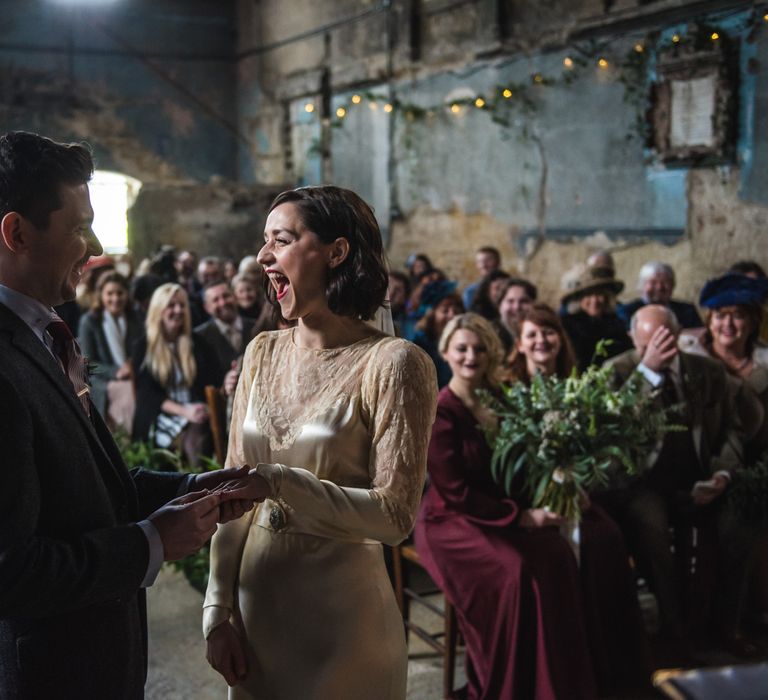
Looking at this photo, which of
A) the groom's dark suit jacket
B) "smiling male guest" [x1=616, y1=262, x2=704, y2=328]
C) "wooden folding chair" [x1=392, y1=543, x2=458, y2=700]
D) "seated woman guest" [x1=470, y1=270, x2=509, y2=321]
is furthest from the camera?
"seated woman guest" [x1=470, y1=270, x2=509, y2=321]

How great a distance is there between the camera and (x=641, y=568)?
4.73m

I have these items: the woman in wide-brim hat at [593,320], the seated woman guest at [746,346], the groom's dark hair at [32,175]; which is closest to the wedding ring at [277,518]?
the groom's dark hair at [32,175]

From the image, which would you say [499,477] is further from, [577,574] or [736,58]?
[736,58]

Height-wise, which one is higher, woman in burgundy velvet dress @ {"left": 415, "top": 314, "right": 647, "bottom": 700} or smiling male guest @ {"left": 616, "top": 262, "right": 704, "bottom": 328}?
smiling male guest @ {"left": 616, "top": 262, "right": 704, "bottom": 328}

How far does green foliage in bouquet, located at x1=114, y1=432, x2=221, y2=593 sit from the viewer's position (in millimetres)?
5359

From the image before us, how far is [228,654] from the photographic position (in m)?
2.30

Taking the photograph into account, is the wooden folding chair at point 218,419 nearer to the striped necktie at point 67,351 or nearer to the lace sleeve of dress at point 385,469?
the lace sleeve of dress at point 385,469

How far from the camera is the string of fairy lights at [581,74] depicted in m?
9.48

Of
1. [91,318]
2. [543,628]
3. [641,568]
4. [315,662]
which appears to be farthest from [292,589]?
[91,318]

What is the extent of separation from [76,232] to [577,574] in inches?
112

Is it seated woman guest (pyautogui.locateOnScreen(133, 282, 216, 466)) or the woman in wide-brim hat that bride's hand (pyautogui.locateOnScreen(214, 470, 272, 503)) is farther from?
the woman in wide-brim hat

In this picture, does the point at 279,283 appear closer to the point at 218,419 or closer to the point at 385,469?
the point at 385,469

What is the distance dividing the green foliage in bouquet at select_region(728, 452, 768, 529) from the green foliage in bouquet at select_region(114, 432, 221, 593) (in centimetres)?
287

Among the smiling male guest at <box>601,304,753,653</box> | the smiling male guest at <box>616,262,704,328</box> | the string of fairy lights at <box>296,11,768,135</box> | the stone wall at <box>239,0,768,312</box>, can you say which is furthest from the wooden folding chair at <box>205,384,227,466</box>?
the string of fairy lights at <box>296,11,768,135</box>
